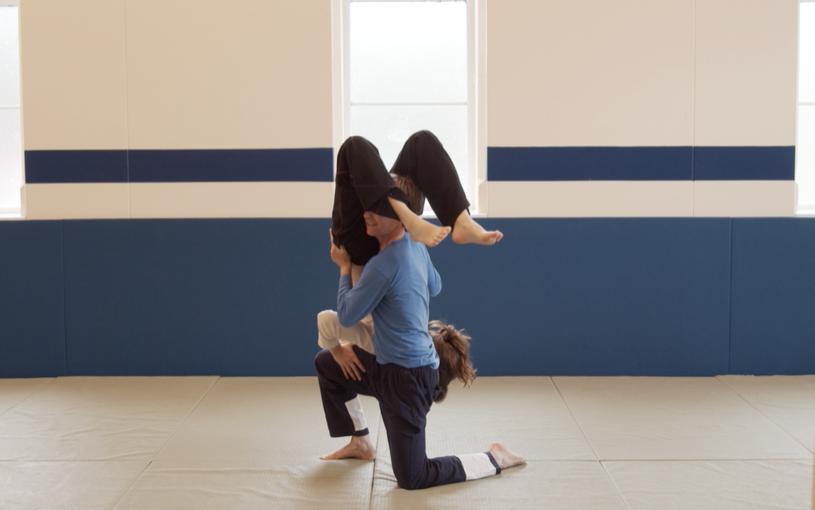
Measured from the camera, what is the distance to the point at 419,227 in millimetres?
2121

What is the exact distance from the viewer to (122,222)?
12.3 ft

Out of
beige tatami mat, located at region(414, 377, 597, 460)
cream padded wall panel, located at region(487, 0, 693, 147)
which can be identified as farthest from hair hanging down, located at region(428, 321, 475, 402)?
cream padded wall panel, located at region(487, 0, 693, 147)

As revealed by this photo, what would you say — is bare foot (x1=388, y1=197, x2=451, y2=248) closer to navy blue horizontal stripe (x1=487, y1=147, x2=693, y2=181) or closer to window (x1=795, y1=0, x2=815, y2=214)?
navy blue horizontal stripe (x1=487, y1=147, x2=693, y2=181)

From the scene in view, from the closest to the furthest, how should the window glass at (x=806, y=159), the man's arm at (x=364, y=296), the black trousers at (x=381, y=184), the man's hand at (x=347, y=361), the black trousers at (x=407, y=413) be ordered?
the black trousers at (x=381, y=184), the man's arm at (x=364, y=296), the black trousers at (x=407, y=413), the man's hand at (x=347, y=361), the window glass at (x=806, y=159)

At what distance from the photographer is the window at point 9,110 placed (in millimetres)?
3990

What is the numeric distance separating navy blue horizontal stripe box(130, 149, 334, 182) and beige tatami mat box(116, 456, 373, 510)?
5.41 ft

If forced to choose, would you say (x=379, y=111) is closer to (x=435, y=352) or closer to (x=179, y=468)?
(x=435, y=352)

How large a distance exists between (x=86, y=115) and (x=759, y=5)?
3.79 m

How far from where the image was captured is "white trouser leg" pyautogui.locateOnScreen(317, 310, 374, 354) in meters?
2.49

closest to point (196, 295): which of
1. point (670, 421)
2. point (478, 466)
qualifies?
point (478, 466)

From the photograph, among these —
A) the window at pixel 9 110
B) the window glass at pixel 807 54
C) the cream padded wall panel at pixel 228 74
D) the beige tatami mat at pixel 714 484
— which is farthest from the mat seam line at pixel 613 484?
the window at pixel 9 110

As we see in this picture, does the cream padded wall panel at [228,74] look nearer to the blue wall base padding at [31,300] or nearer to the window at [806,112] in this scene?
the blue wall base padding at [31,300]

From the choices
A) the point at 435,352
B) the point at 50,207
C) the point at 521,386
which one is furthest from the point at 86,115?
the point at 521,386

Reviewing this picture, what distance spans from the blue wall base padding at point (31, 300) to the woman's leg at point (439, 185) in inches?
97.1
